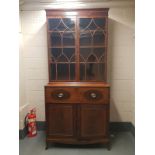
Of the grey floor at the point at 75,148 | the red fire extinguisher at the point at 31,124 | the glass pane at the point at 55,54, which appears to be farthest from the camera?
the red fire extinguisher at the point at 31,124

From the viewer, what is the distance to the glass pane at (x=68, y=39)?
262 centimetres

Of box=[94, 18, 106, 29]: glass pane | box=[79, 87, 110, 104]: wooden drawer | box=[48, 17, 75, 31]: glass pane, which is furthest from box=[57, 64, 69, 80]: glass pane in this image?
box=[94, 18, 106, 29]: glass pane

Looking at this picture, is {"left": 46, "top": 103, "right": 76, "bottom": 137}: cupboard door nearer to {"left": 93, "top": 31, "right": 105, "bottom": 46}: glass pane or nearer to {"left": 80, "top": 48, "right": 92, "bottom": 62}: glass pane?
{"left": 80, "top": 48, "right": 92, "bottom": 62}: glass pane

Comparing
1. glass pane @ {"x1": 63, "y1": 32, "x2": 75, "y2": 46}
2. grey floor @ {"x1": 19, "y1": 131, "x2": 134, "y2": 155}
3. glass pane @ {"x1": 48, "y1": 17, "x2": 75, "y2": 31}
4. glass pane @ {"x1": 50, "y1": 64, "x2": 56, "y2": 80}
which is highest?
glass pane @ {"x1": 48, "y1": 17, "x2": 75, "y2": 31}

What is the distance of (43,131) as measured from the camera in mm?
3057

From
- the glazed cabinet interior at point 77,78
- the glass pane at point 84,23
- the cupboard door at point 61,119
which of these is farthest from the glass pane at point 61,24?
the cupboard door at point 61,119

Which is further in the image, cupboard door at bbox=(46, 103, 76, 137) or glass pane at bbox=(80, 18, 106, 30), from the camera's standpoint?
glass pane at bbox=(80, 18, 106, 30)

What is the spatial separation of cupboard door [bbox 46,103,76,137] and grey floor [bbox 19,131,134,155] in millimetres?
211

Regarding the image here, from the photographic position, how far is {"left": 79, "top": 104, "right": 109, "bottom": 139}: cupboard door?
2441mm

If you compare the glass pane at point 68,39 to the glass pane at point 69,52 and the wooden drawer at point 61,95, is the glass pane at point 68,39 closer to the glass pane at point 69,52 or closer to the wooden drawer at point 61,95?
the glass pane at point 69,52

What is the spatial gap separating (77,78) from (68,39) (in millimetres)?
584

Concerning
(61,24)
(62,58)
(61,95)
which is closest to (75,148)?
(61,95)
